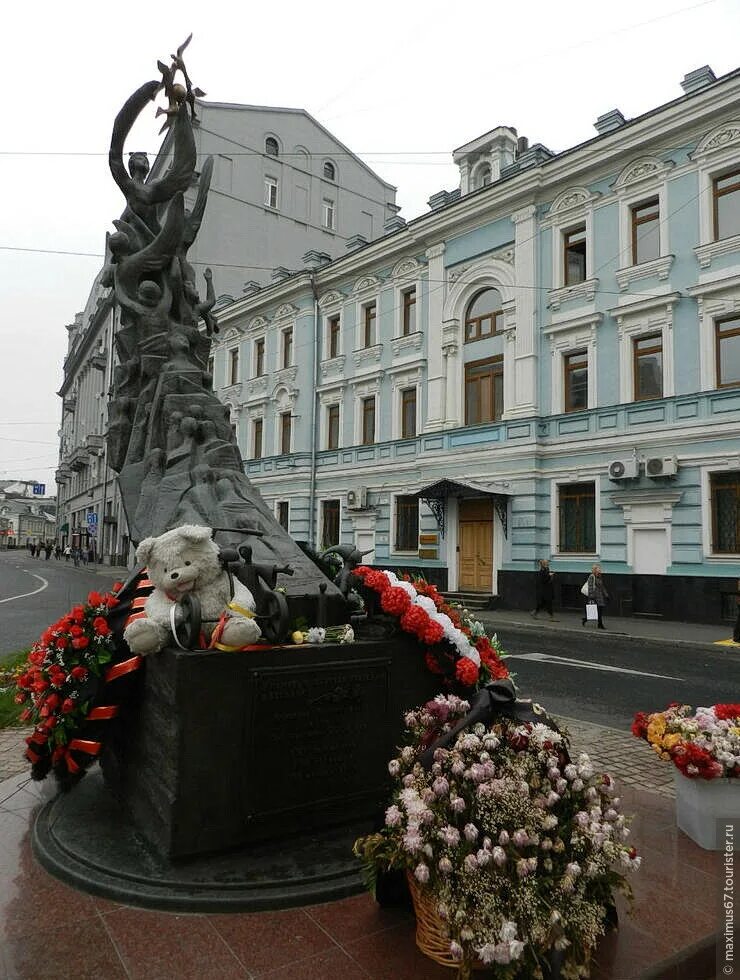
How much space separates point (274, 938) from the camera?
259cm

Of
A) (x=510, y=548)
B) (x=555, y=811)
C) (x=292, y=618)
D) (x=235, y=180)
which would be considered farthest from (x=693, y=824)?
(x=235, y=180)

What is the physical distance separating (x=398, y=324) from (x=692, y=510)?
10845 mm

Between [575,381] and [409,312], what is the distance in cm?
656

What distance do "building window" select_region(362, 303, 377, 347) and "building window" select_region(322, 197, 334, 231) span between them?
14.8m

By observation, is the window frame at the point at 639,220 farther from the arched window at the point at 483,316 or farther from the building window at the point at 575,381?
the arched window at the point at 483,316

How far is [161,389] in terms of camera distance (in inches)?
296

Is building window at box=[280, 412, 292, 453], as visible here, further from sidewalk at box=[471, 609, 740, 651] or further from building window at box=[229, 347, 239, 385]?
sidewalk at box=[471, 609, 740, 651]

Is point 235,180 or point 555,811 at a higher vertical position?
point 235,180

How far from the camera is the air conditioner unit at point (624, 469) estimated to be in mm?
15562

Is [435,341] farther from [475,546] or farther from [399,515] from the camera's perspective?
[475,546]

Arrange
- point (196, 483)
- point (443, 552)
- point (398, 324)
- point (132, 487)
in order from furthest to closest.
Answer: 1. point (398, 324)
2. point (443, 552)
3. point (132, 487)
4. point (196, 483)

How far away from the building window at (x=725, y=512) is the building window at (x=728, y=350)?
1988 millimetres

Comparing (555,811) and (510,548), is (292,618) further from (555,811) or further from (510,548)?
(510,548)

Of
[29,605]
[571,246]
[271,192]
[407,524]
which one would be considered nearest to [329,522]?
[407,524]
